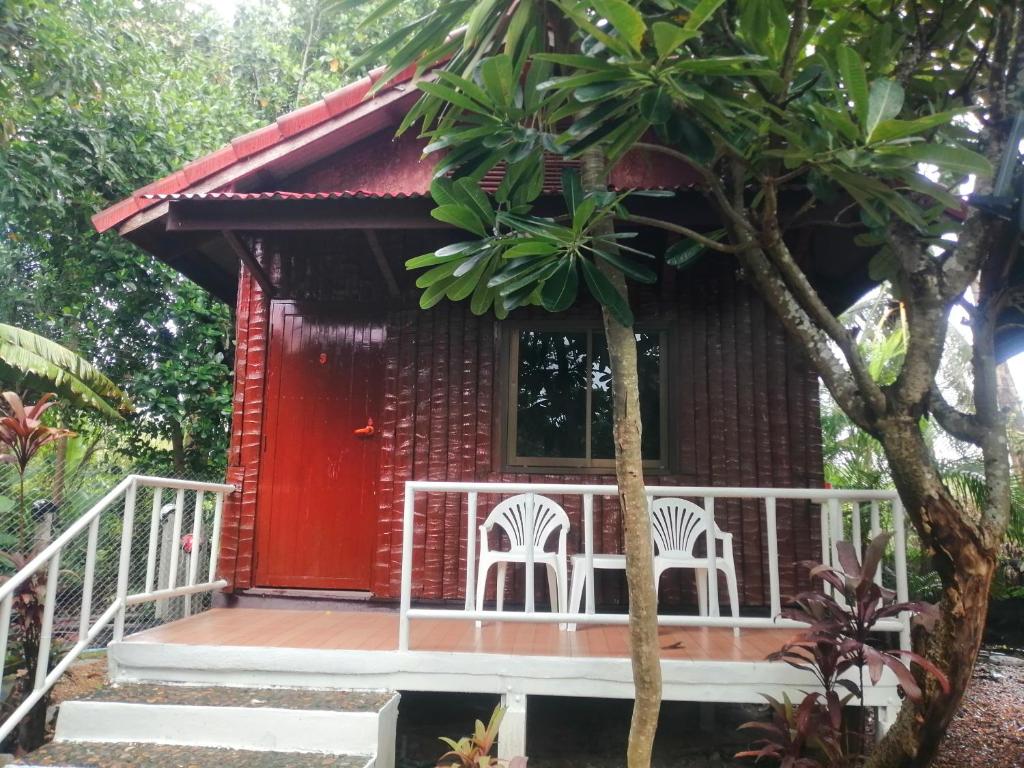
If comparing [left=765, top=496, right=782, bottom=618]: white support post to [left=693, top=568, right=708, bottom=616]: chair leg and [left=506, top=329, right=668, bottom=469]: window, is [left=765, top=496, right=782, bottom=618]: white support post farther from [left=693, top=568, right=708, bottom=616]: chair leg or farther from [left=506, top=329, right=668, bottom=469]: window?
[left=506, top=329, right=668, bottom=469]: window

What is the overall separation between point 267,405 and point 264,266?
1032 mm

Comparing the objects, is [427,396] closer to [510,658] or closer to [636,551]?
[510,658]

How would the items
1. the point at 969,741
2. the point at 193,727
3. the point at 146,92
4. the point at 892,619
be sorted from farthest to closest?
the point at 146,92 < the point at 969,741 < the point at 892,619 < the point at 193,727

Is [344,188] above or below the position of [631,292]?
above

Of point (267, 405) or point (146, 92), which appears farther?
point (146, 92)

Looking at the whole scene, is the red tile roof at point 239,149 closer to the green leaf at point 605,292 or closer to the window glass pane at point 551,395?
the window glass pane at point 551,395

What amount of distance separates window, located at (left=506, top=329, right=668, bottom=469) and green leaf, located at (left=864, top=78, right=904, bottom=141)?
2578 millimetres

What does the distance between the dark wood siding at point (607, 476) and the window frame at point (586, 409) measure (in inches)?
1.7

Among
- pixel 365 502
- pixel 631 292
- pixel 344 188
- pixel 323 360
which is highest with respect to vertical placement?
pixel 344 188

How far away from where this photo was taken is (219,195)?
12.7ft

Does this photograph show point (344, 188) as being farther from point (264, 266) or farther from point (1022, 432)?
point (1022, 432)

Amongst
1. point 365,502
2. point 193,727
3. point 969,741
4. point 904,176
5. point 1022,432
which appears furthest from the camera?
point 1022,432

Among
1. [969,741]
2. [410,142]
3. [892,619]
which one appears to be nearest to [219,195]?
[410,142]

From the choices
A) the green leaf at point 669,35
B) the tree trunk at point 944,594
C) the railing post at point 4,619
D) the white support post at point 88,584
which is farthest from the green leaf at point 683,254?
the railing post at point 4,619
